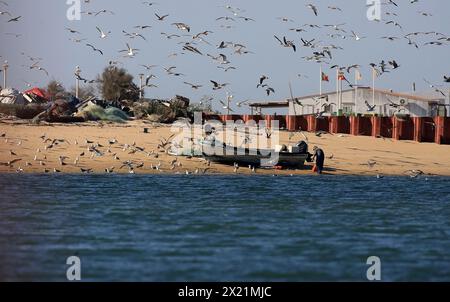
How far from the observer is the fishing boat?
1864 inches

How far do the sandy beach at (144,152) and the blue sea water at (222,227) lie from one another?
1.89 feet

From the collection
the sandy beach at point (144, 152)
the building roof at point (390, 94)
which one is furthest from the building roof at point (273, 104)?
the sandy beach at point (144, 152)

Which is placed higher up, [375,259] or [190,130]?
[190,130]

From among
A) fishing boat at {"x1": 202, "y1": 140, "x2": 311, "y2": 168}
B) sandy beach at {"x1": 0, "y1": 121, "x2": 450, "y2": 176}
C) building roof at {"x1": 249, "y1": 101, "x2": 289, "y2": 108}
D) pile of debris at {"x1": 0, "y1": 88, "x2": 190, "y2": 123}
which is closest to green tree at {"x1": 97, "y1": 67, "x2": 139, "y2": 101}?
building roof at {"x1": 249, "y1": 101, "x2": 289, "y2": 108}

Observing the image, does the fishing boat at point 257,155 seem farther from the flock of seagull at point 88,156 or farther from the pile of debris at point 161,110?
the pile of debris at point 161,110

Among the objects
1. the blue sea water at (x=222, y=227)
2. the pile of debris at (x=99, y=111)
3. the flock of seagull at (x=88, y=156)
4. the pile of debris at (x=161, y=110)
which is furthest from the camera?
the pile of debris at (x=161, y=110)

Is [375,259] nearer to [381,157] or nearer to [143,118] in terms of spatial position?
[381,157]

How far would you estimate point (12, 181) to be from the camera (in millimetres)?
44844

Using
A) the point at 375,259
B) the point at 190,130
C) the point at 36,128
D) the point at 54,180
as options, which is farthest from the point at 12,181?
the point at 375,259

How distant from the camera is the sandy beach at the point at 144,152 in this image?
46.8 metres

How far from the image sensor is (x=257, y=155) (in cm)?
4831
